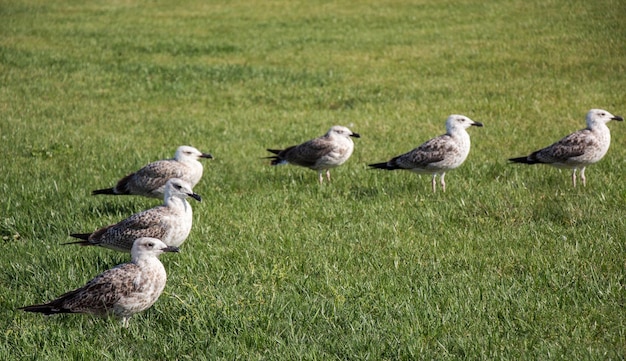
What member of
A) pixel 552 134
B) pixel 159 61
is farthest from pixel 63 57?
pixel 552 134

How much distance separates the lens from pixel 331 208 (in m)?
9.69

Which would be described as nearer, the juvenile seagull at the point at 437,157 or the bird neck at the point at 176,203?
the bird neck at the point at 176,203

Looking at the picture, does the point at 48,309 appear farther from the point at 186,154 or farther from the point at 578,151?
the point at 578,151

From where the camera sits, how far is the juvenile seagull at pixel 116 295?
6.11 m

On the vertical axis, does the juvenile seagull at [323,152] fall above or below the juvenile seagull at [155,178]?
below

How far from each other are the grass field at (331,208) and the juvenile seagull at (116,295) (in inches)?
7.2

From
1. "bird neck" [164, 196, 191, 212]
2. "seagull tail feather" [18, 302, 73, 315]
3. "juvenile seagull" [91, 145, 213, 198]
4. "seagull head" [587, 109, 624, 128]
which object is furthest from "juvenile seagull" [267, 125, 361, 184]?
"seagull tail feather" [18, 302, 73, 315]

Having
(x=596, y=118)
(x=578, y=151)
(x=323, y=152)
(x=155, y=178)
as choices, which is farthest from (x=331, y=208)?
(x=596, y=118)

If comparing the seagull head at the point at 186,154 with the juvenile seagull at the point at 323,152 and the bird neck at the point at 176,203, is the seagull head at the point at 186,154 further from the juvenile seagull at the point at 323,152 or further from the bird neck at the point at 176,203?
the bird neck at the point at 176,203

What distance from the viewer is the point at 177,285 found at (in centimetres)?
714

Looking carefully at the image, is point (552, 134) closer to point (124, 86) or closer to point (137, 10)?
point (124, 86)

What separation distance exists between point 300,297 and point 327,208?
3140 millimetres

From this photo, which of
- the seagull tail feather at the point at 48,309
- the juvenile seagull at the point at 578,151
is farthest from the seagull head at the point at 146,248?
the juvenile seagull at the point at 578,151

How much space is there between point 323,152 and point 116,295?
5.68 metres
